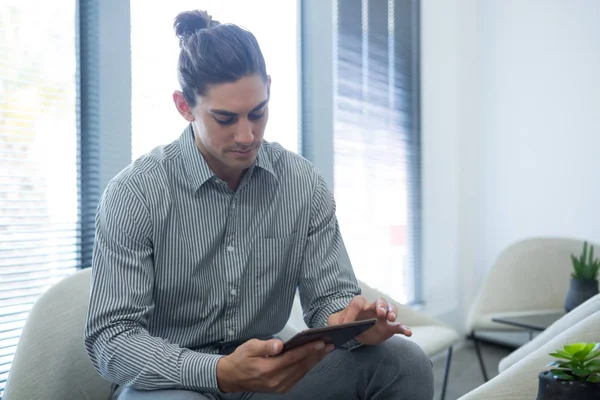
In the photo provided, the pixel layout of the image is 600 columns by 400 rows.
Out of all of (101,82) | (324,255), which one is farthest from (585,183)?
(101,82)

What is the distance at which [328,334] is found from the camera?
3.25 ft

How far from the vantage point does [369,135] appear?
3.32 metres

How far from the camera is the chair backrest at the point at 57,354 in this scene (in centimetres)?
120

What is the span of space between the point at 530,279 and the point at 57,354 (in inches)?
96.3

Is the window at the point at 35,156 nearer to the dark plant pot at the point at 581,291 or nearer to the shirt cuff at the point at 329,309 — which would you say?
the shirt cuff at the point at 329,309

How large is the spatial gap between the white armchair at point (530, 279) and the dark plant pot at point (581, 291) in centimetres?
61

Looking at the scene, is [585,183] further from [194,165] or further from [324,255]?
[194,165]

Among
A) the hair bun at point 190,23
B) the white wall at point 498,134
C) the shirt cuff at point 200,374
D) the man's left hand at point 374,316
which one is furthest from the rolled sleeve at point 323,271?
the white wall at point 498,134

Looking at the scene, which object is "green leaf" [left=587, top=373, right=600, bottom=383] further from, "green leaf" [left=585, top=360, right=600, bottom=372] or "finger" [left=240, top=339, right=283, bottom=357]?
"finger" [left=240, top=339, right=283, bottom=357]

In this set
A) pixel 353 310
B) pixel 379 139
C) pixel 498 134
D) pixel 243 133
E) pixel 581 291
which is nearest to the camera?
pixel 353 310

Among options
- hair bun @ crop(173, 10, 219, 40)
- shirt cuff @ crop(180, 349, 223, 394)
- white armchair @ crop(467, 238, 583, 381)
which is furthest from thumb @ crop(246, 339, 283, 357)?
white armchair @ crop(467, 238, 583, 381)

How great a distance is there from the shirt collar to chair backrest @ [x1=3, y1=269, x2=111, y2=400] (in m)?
0.39

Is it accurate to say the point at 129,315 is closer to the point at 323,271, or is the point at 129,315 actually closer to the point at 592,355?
the point at 323,271

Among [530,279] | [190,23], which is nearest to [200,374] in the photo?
[190,23]
